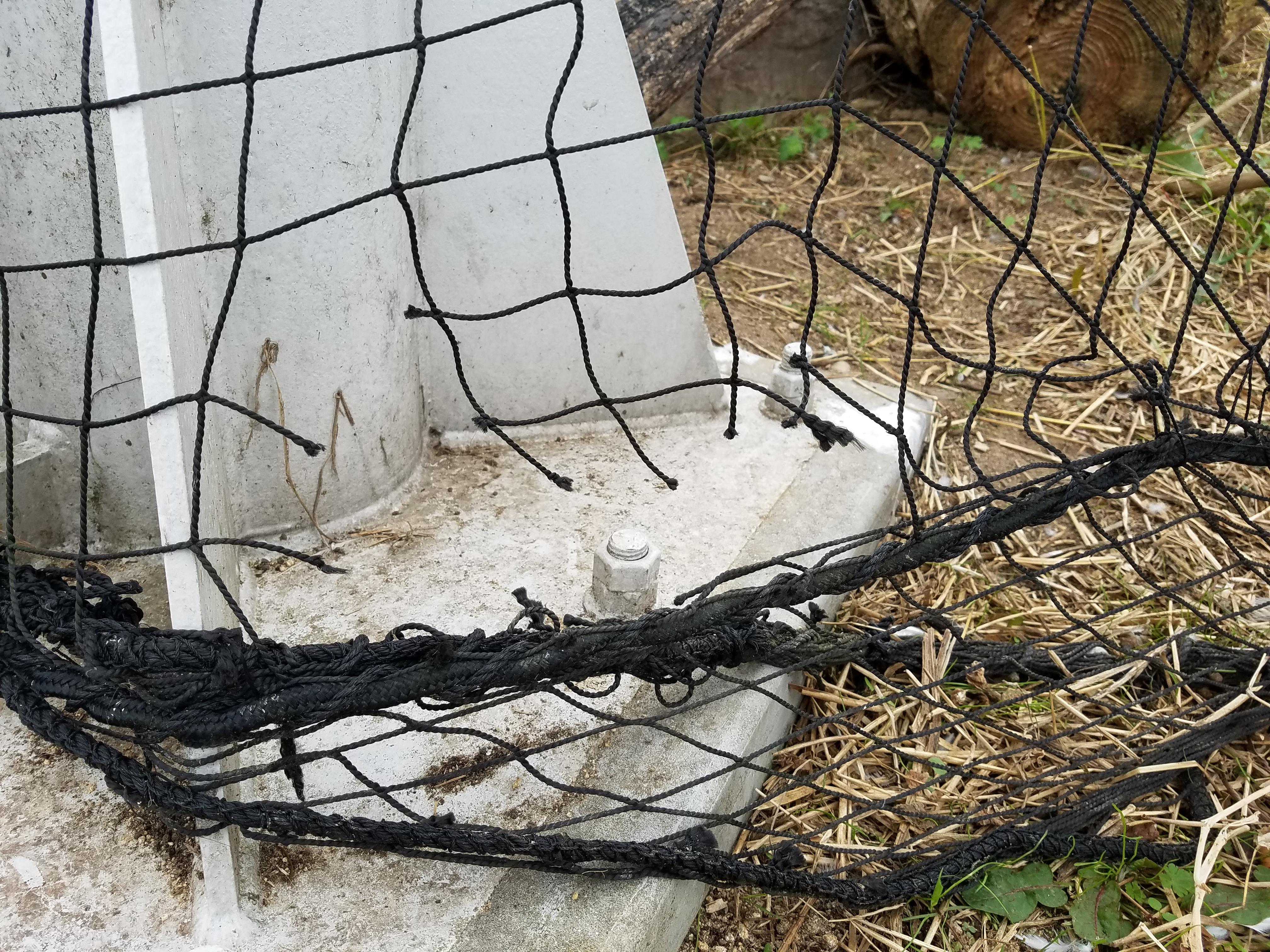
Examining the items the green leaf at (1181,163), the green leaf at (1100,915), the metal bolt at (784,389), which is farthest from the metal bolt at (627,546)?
the green leaf at (1181,163)

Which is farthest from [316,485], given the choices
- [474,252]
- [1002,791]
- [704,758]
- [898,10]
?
[898,10]

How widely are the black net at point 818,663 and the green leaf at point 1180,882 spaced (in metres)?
→ 0.02

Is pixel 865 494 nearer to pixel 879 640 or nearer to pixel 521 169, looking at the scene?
pixel 879 640

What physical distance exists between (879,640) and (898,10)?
102 inches

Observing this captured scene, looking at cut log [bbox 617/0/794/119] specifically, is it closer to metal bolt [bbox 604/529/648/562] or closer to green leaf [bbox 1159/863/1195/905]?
metal bolt [bbox 604/529/648/562]

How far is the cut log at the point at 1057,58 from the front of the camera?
331cm

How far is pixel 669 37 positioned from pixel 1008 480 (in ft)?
4.91

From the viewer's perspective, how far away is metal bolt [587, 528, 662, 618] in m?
1.63

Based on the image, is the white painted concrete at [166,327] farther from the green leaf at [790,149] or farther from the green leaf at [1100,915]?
the green leaf at [790,149]

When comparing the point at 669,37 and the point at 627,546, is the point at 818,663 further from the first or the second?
the point at 669,37

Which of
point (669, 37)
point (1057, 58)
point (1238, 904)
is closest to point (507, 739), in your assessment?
point (1238, 904)

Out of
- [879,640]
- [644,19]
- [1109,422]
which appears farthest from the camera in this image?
[644,19]

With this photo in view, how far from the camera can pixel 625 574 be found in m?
1.63

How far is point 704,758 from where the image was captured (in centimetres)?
155
